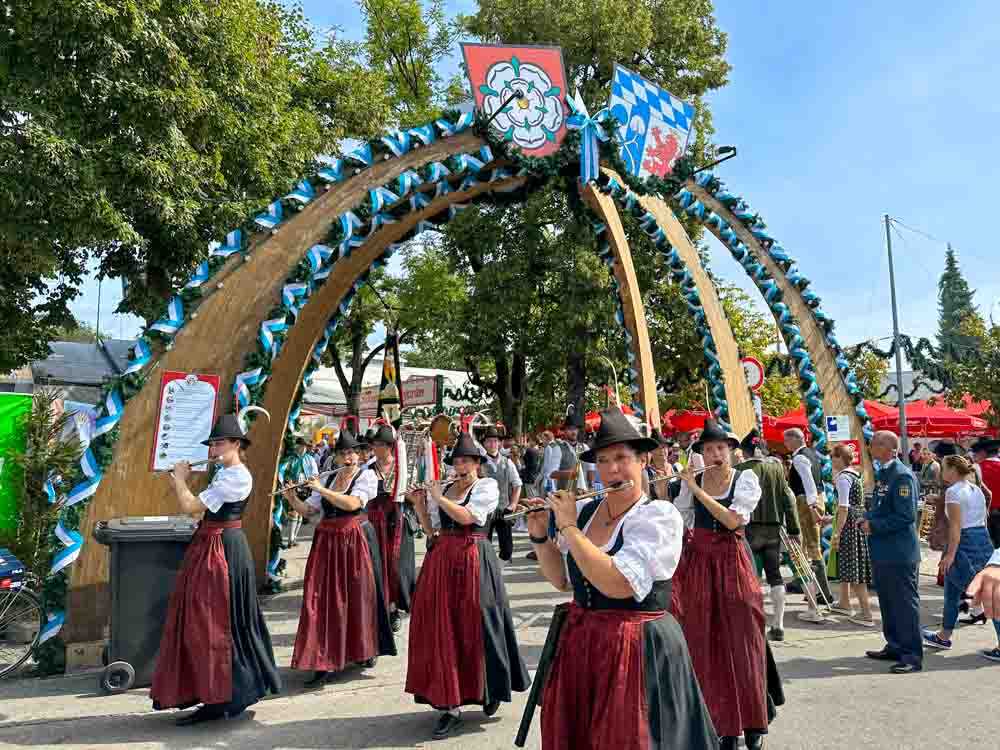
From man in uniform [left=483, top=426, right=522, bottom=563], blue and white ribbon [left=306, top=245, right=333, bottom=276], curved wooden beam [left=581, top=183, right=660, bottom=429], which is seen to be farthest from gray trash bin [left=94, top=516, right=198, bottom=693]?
man in uniform [left=483, top=426, right=522, bottom=563]

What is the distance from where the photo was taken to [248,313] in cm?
716

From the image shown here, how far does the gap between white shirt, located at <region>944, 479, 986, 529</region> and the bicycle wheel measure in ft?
25.3

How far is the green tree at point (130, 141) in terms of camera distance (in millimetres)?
9938

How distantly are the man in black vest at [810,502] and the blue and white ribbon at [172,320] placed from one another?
6.88 meters

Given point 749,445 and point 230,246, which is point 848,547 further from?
point 230,246

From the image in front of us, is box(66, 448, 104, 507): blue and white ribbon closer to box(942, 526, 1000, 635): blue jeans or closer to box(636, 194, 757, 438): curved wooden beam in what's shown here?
box(636, 194, 757, 438): curved wooden beam

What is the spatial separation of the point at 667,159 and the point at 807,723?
6.56m

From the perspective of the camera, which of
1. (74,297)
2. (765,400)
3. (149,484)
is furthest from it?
(765,400)

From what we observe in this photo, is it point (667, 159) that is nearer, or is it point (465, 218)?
point (667, 159)

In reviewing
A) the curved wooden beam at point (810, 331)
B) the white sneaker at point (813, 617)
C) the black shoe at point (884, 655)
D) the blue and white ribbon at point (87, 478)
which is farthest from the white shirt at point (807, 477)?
the blue and white ribbon at point (87, 478)

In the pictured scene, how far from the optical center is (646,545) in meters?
2.99

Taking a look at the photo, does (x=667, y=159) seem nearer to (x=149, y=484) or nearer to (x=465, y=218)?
(x=149, y=484)

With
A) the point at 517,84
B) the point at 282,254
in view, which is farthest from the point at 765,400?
the point at 282,254

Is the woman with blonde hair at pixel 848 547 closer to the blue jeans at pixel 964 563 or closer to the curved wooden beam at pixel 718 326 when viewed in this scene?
the blue jeans at pixel 964 563
